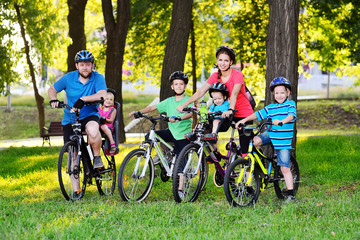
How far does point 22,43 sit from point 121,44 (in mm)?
6041

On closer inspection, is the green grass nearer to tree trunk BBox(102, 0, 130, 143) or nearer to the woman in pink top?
the woman in pink top

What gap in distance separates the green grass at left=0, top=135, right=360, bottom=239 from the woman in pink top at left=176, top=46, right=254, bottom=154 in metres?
1.05

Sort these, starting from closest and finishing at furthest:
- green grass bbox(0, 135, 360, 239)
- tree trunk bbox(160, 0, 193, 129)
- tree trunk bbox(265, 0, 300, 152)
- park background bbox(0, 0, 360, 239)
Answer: green grass bbox(0, 135, 360, 239) → park background bbox(0, 0, 360, 239) → tree trunk bbox(265, 0, 300, 152) → tree trunk bbox(160, 0, 193, 129)

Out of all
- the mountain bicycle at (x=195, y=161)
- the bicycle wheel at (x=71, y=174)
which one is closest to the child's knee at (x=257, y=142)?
the mountain bicycle at (x=195, y=161)

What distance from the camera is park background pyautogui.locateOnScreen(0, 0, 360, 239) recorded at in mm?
5430

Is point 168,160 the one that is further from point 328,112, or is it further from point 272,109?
point 328,112

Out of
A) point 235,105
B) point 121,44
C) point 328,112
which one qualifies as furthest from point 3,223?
point 328,112

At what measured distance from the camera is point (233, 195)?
6582mm

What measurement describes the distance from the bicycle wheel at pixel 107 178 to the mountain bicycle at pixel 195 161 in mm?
1212

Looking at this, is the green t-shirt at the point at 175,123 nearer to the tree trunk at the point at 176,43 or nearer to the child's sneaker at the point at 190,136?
the child's sneaker at the point at 190,136

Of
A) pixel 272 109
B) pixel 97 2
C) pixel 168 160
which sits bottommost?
pixel 168 160

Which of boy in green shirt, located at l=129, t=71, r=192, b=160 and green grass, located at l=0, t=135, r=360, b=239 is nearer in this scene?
green grass, located at l=0, t=135, r=360, b=239

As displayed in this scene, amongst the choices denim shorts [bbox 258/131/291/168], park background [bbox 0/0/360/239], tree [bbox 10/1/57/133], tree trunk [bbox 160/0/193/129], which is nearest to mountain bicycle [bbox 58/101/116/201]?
park background [bbox 0/0/360/239]

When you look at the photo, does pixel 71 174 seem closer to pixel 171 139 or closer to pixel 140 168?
pixel 140 168
